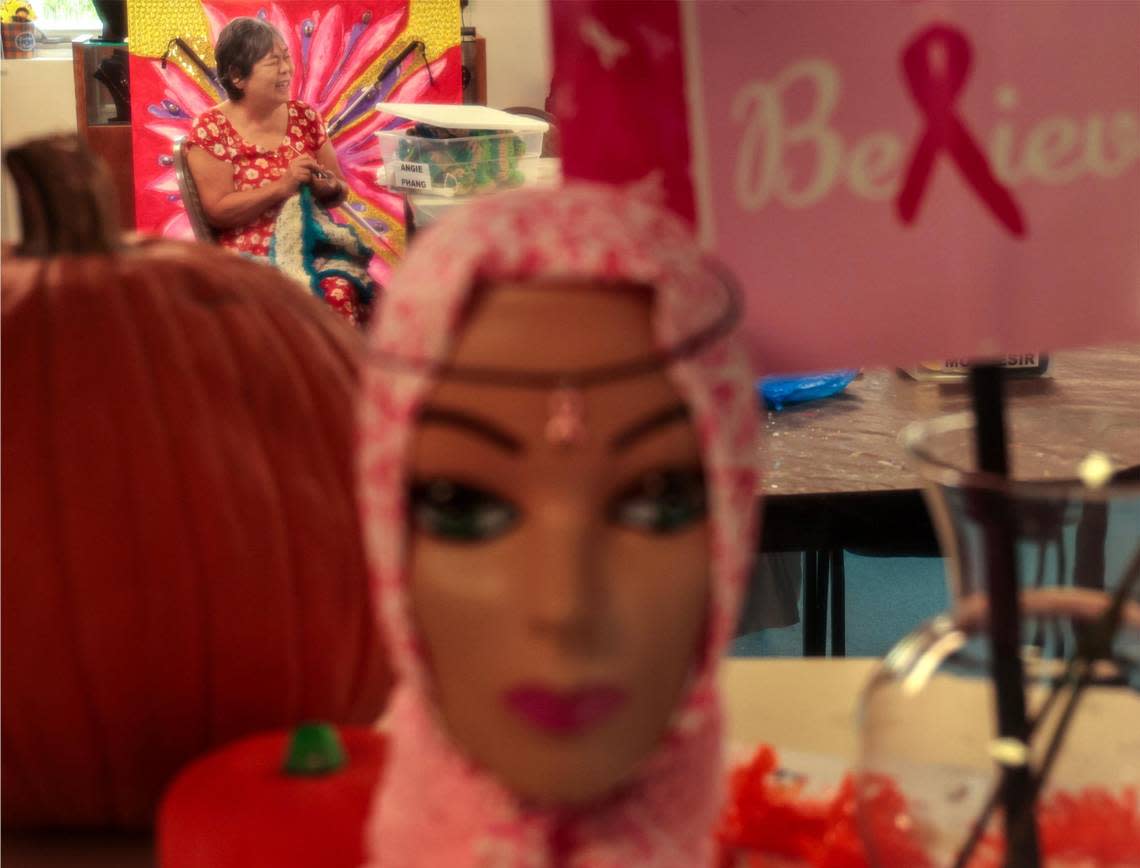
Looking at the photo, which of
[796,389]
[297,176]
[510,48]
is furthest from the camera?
[510,48]

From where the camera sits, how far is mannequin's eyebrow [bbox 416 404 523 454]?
1.34 feet

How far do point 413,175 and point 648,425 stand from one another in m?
2.21

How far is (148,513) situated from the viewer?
61 cm

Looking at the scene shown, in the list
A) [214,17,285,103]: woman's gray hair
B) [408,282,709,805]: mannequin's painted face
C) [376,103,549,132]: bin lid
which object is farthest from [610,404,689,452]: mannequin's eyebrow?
[214,17,285,103]: woman's gray hair

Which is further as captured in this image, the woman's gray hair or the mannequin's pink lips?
the woman's gray hair

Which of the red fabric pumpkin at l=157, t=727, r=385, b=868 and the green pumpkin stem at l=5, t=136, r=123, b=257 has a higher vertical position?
the green pumpkin stem at l=5, t=136, r=123, b=257

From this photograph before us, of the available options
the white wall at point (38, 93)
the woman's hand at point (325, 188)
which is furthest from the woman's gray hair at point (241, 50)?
the white wall at point (38, 93)

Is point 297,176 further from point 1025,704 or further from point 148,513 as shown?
point 1025,704

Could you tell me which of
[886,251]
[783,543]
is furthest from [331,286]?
[886,251]

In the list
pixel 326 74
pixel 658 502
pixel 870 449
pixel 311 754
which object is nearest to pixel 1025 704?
pixel 658 502

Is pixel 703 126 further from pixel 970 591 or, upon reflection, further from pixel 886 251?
pixel 970 591

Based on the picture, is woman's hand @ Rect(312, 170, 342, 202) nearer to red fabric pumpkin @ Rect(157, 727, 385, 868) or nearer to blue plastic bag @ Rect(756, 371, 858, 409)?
blue plastic bag @ Rect(756, 371, 858, 409)

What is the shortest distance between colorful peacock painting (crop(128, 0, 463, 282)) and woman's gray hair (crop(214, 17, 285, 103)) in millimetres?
620

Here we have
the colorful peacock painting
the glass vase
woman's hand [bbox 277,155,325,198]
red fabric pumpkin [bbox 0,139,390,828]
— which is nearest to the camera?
the glass vase
